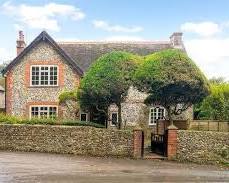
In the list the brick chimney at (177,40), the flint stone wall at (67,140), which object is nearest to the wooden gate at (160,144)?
the flint stone wall at (67,140)

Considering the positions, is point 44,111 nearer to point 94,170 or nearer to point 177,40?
point 177,40

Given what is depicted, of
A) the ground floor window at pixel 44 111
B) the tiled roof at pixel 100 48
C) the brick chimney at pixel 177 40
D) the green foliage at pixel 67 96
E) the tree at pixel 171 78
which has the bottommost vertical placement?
the ground floor window at pixel 44 111

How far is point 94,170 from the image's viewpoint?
1959cm

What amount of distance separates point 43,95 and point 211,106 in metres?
15.2

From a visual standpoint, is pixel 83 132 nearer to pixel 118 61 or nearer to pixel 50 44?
pixel 118 61

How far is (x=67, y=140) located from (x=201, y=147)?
7884 millimetres

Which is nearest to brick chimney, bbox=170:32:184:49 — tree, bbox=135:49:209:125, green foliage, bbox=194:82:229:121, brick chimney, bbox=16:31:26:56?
green foliage, bbox=194:82:229:121

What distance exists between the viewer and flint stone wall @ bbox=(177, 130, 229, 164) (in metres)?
24.9

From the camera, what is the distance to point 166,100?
29.9 m

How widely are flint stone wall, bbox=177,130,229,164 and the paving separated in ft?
3.94

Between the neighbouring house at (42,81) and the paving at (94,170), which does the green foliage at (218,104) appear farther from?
the paving at (94,170)

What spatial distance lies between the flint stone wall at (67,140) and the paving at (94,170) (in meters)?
1.03

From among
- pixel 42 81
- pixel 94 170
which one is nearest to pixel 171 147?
pixel 94 170

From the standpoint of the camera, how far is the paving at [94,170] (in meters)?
17.1
